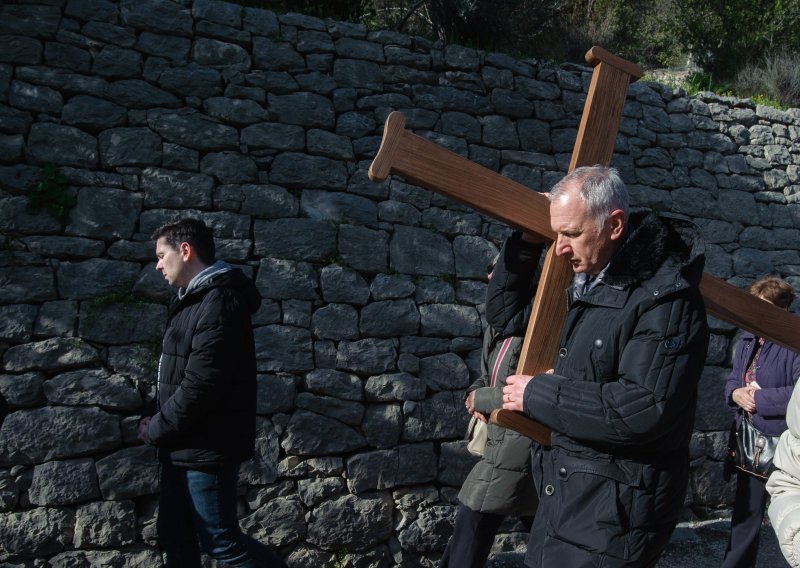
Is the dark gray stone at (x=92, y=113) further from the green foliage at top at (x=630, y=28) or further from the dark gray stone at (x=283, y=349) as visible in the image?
the green foliage at top at (x=630, y=28)

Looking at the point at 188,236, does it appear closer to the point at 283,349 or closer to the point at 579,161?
the point at 283,349

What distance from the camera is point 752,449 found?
3557 millimetres

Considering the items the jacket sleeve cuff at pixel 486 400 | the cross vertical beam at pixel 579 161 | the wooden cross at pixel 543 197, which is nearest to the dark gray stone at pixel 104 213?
the jacket sleeve cuff at pixel 486 400

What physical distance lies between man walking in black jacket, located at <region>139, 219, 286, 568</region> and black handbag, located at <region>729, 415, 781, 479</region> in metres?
2.25

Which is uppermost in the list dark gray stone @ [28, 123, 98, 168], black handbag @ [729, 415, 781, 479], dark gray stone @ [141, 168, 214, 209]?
dark gray stone @ [28, 123, 98, 168]

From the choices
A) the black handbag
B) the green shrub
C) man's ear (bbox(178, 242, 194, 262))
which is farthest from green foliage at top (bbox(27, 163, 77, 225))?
the green shrub

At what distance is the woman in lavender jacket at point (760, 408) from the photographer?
3.50 m

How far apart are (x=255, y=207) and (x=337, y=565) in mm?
2035

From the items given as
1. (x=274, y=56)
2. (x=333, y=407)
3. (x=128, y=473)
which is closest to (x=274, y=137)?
(x=274, y=56)

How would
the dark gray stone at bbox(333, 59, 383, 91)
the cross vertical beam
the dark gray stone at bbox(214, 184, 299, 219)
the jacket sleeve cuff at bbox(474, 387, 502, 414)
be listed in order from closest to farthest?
the cross vertical beam, the jacket sleeve cuff at bbox(474, 387, 502, 414), the dark gray stone at bbox(214, 184, 299, 219), the dark gray stone at bbox(333, 59, 383, 91)

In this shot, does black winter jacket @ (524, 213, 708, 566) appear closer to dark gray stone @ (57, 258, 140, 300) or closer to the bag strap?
the bag strap

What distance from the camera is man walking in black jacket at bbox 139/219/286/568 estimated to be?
2.75m

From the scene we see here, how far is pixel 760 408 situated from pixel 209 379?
8.37 ft

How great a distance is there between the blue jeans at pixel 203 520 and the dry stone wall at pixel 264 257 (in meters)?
0.80
